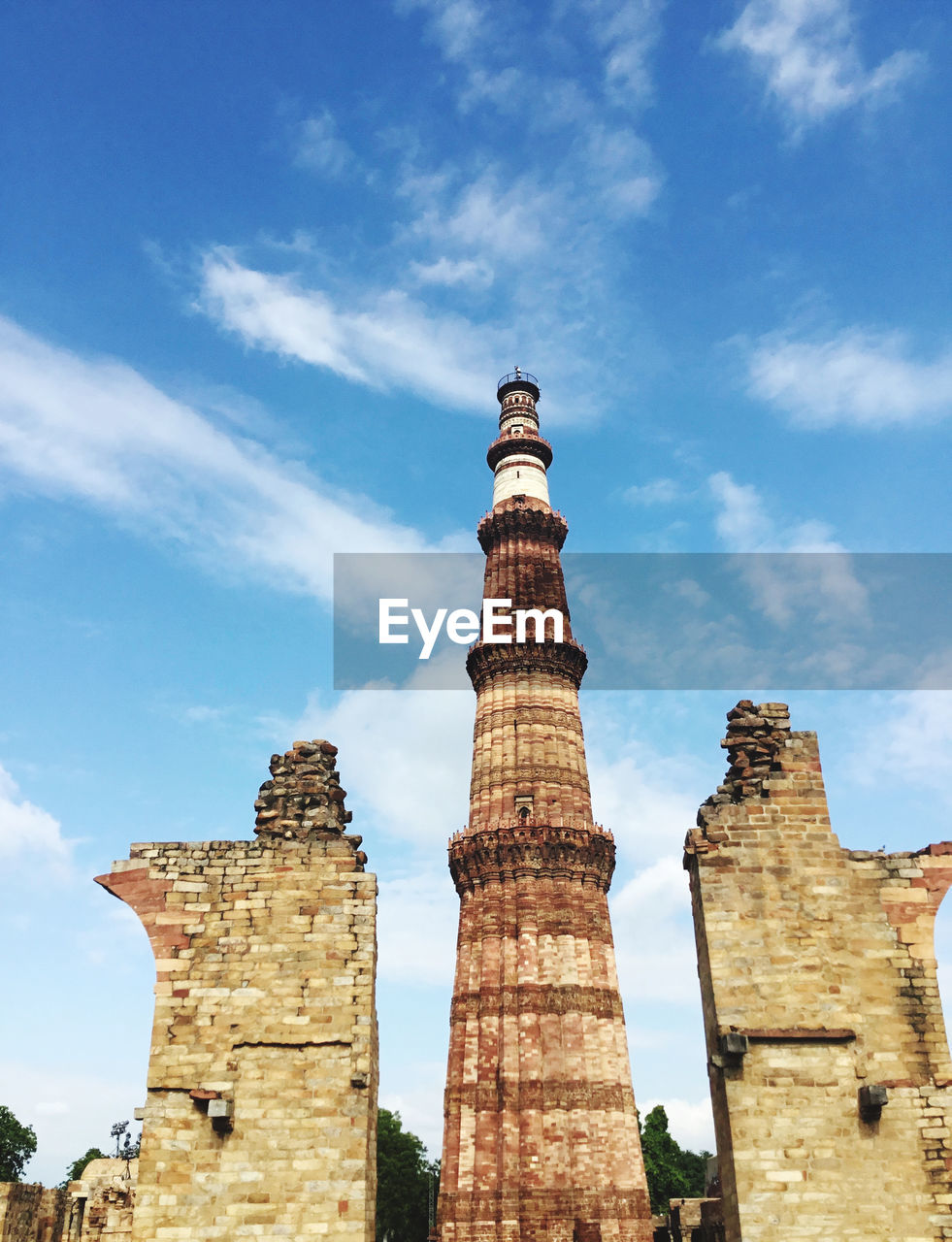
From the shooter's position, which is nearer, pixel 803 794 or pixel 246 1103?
pixel 246 1103

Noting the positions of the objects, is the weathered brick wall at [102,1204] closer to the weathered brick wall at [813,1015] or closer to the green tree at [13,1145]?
the weathered brick wall at [813,1015]

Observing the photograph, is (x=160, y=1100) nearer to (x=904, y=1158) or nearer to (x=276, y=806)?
(x=276, y=806)

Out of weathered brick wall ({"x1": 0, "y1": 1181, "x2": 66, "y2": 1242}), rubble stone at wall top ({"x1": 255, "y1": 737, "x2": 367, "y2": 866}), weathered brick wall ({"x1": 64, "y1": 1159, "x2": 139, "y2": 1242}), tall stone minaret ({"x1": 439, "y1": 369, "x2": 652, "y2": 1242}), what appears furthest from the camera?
tall stone minaret ({"x1": 439, "y1": 369, "x2": 652, "y2": 1242})

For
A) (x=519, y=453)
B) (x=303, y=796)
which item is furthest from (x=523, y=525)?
(x=303, y=796)

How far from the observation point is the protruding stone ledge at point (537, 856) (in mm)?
25000

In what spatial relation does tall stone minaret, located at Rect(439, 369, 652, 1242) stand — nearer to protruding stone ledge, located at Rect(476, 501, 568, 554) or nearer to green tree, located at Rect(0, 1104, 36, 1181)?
protruding stone ledge, located at Rect(476, 501, 568, 554)

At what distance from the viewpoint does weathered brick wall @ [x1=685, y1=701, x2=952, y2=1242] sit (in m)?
9.38

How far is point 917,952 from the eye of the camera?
1041cm

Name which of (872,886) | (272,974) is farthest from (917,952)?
(272,974)

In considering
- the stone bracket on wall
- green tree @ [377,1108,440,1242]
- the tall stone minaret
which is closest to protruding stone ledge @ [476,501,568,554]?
the tall stone minaret

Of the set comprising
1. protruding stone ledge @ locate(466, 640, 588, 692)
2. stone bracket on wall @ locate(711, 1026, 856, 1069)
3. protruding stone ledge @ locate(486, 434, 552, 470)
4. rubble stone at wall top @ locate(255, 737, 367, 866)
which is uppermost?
protruding stone ledge @ locate(486, 434, 552, 470)

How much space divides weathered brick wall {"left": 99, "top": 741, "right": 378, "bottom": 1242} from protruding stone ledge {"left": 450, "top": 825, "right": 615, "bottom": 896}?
1418 centimetres

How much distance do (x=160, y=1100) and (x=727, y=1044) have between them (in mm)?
5645

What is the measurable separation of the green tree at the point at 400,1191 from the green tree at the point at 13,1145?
16694mm
